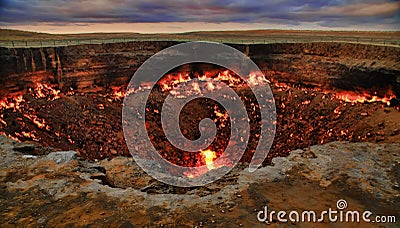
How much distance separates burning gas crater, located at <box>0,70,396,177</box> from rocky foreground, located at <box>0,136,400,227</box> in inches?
261

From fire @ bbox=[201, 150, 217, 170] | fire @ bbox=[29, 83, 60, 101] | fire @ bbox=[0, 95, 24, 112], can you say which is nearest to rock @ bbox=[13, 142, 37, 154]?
fire @ bbox=[0, 95, 24, 112]

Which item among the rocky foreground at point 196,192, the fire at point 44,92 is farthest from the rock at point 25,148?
the fire at point 44,92

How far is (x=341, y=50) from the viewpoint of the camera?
80.5 ft

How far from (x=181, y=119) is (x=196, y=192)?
14.3 metres

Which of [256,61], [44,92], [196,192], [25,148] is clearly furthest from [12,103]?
[256,61]

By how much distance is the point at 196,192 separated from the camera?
885 centimetres

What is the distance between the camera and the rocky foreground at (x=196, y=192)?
711cm

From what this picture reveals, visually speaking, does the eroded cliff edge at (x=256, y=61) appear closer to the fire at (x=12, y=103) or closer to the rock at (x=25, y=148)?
the fire at (x=12, y=103)

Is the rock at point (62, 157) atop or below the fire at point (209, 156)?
atop

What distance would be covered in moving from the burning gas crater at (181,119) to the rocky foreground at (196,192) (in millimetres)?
6620

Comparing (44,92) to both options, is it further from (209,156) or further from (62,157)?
(209,156)

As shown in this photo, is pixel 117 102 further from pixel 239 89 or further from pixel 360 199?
pixel 360 199

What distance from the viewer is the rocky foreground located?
23.3ft

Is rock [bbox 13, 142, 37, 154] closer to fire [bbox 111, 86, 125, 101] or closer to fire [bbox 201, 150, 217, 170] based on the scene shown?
fire [bbox 201, 150, 217, 170]
